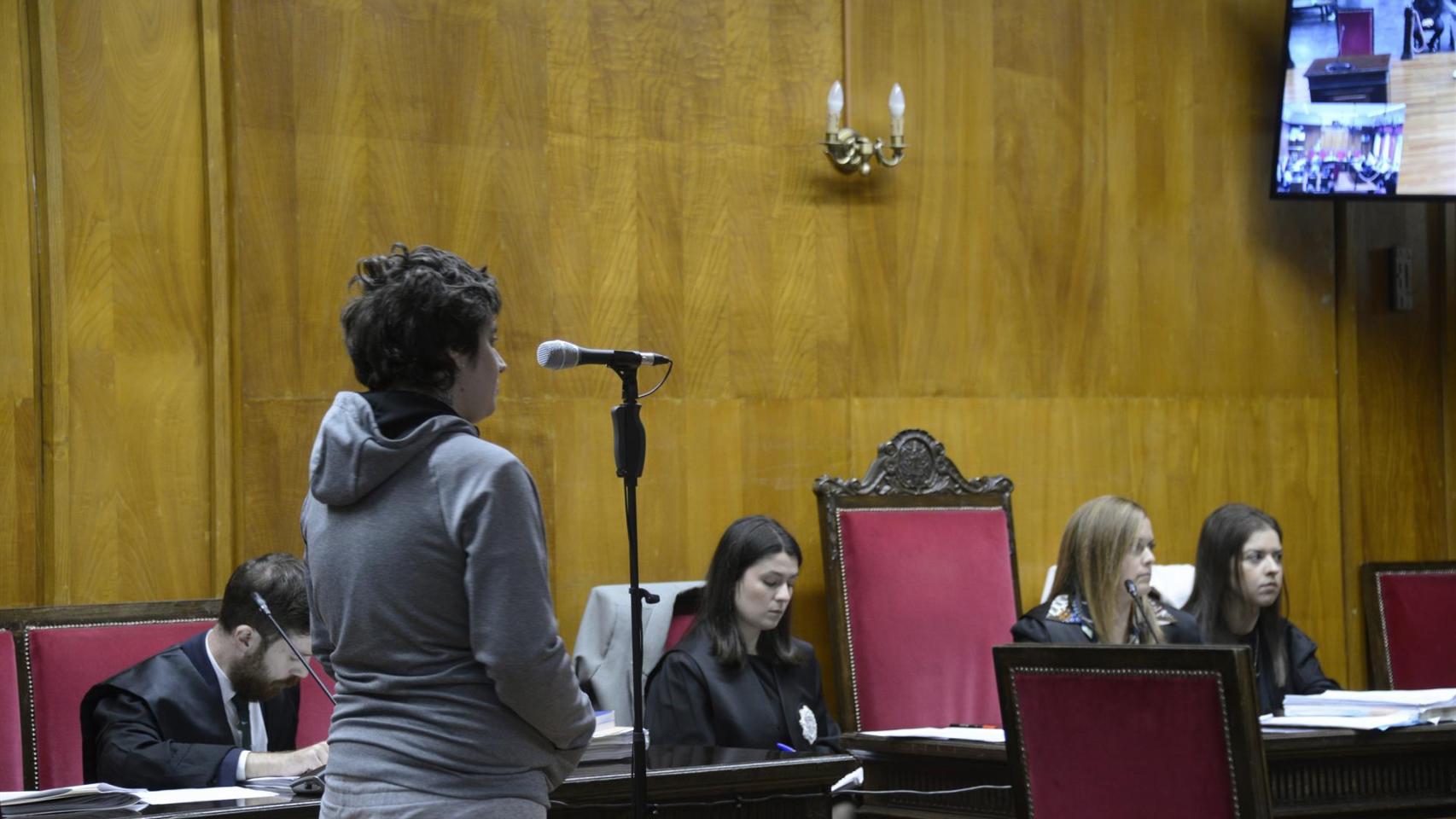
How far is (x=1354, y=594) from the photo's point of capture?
5879mm

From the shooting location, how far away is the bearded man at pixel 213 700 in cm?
297

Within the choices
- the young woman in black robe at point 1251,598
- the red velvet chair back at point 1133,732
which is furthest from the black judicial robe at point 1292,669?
the red velvet chair back at point 1133,732

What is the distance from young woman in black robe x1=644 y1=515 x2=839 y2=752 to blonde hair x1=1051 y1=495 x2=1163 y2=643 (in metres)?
0.71

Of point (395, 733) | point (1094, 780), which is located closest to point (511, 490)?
point (395, 733)

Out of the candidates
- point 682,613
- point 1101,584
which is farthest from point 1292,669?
point 682,613

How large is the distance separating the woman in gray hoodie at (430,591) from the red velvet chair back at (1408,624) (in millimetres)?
3799

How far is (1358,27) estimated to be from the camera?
546 cm

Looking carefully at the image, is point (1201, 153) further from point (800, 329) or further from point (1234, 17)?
point (800, 329)

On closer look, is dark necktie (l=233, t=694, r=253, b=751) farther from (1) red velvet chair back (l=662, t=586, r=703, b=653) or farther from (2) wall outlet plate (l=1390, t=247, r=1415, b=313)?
(2) wall outlet plate (l=1390, t=247, r=1415, b=313)

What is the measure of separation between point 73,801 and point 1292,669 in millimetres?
3299

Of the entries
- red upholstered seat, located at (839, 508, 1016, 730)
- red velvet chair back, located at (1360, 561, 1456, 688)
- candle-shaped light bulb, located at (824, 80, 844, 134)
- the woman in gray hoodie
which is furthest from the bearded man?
red velvet chair back, located at (1360, 561, 1456, 688)

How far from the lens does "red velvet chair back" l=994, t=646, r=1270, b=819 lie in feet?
7.77

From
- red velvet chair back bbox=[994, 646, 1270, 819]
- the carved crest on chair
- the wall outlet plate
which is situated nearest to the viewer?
red velvet chair back bbox=[994, 646, 1270, 819]

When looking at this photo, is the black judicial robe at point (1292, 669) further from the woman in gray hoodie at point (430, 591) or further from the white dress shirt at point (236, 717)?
the woman in gray hoodie at point (430, 591)
